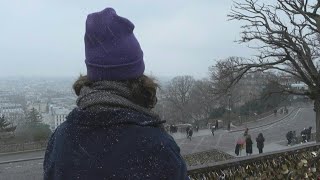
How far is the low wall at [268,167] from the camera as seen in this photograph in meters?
4.74

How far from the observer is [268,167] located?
17.2ft

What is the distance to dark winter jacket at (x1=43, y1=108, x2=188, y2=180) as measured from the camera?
1422 millimetres

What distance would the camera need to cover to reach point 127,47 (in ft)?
5.15

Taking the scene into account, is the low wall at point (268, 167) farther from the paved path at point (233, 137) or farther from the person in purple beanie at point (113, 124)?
the paved path at point (233, 137)

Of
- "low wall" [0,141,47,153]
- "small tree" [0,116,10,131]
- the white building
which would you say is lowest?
"low wall" [0,141,47,153]

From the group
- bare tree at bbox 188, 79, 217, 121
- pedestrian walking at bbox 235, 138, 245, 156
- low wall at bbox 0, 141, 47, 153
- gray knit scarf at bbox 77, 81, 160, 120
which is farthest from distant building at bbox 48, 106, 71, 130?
bare tree at bbox 188, 79, 217, 121

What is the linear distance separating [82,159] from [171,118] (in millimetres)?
74388

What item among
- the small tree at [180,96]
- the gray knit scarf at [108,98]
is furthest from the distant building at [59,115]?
the small tree at [180,96]

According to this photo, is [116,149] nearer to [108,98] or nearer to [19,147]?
[108,98]

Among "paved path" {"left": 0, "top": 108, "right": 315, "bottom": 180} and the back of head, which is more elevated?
the back of head

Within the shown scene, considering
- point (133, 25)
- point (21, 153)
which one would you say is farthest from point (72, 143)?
point (21, 153)

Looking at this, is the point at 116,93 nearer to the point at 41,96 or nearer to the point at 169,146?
the point at 169,146

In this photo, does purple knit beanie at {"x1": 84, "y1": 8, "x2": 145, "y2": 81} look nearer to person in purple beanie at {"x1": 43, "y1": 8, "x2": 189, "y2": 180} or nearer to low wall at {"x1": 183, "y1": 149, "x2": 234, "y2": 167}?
person in purple beanie at {"x1": 43, "y1": 8, "x2": 189, "y2": 180}

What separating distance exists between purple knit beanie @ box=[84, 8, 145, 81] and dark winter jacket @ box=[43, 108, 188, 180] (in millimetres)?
151
